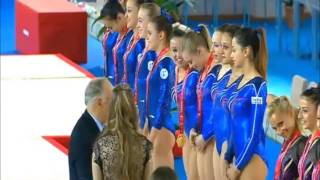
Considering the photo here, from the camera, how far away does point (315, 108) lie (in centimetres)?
500

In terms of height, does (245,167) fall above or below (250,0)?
below

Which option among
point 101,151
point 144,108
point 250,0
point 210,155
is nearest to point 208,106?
point 210,155

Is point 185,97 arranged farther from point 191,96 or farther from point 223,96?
point 223,96

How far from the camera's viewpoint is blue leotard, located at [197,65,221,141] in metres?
6.23

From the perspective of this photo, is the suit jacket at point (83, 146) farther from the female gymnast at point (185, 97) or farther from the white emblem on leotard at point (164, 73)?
the white emblem on leotard at point (164, 73)

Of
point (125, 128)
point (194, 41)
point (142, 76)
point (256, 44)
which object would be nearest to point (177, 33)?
point (194, 41)

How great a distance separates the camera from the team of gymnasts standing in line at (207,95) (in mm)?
5250

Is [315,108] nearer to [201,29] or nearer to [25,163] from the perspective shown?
[201,29]

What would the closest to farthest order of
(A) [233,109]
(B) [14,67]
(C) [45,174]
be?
(A) [233,109], (C) [45,174], (B) [14,67]

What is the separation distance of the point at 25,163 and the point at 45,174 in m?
0.32

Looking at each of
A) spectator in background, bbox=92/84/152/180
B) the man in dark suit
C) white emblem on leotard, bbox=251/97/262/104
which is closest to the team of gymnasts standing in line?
white emblem on leotard, bbox=251/97/262/104

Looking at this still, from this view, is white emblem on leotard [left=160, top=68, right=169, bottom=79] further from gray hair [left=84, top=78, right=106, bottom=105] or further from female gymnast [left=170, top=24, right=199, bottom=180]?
gray hair [left=84, top=78, right=106, bottom=105]

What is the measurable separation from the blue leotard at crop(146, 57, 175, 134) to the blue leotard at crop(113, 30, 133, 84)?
71cm

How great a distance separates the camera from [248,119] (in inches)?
225
